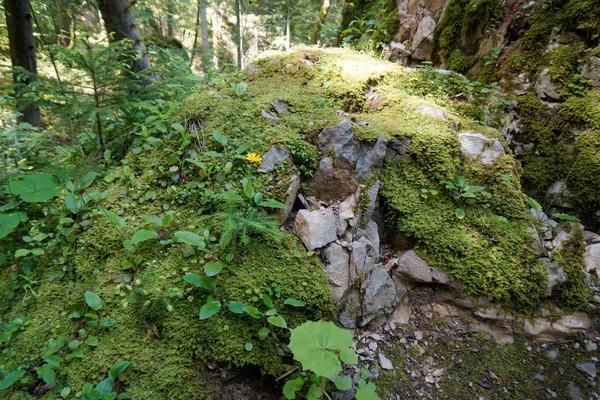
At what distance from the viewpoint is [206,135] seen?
10.5 feet

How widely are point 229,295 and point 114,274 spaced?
41.2 inches

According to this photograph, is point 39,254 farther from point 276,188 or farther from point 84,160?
point 276,188

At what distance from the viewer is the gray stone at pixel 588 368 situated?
263 centimetres

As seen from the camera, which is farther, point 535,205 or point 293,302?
point 535,205

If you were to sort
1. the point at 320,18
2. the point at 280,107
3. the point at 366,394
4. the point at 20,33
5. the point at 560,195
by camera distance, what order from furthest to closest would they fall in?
the point at 320,18 < the point at 20,33 < the point at 280,107 < the point at 560,195 < the point at 366,394

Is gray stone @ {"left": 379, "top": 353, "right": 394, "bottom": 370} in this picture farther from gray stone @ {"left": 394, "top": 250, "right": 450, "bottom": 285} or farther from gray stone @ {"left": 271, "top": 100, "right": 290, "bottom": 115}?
gray stone @ {"left": 271, "top": 100, "right": 290, "bottom": 115}

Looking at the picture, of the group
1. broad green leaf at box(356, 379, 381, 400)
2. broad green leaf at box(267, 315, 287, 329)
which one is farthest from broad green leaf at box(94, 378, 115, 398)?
broad green leaf at box(356, 379, 381, 400)

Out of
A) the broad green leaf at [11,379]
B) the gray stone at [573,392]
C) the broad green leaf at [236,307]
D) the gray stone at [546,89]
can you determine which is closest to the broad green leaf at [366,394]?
the broad green leaf at [236,307]

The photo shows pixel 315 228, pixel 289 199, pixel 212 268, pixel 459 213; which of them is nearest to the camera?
pixel 212 268

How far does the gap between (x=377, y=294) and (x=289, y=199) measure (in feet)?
4.35

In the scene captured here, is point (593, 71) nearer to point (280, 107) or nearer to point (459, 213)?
point (459, 213)

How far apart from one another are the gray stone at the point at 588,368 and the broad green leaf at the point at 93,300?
14.2 feet

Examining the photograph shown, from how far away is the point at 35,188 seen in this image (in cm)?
262

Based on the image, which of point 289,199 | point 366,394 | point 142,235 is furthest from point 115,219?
point 366,394
